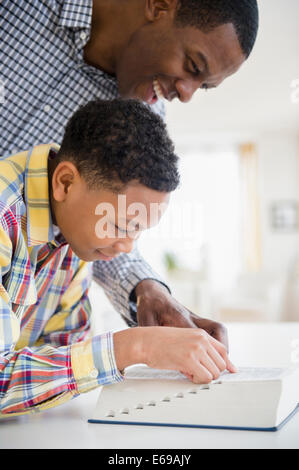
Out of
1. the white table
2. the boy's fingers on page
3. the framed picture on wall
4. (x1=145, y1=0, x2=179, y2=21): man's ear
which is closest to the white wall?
the framed picture on wall

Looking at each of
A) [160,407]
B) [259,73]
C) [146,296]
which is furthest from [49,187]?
[259,73]

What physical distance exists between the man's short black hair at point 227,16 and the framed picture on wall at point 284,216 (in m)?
5.14

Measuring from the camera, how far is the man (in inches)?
34.7

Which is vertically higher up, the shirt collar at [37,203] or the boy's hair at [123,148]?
the boy's hair at [123,148]

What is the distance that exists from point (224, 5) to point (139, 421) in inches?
27.0

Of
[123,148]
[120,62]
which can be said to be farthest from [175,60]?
[123,148]

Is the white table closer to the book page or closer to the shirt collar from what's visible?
the book page

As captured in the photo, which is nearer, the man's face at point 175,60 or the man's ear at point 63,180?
the man's ear at point 63,180

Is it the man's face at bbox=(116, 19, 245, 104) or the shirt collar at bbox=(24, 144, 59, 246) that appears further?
the man's face at bbox=(116, 19, 245, 104)

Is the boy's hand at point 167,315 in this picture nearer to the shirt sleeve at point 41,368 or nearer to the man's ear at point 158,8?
the shirt sleeve at point 41,368

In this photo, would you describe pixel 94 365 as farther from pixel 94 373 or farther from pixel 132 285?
pixel 132 285

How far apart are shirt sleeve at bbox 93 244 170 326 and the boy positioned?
0.18m

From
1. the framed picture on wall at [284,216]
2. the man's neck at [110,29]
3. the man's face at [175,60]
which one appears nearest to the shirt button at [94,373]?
the man's face at [175,60]

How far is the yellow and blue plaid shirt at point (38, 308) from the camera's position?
0.67m
